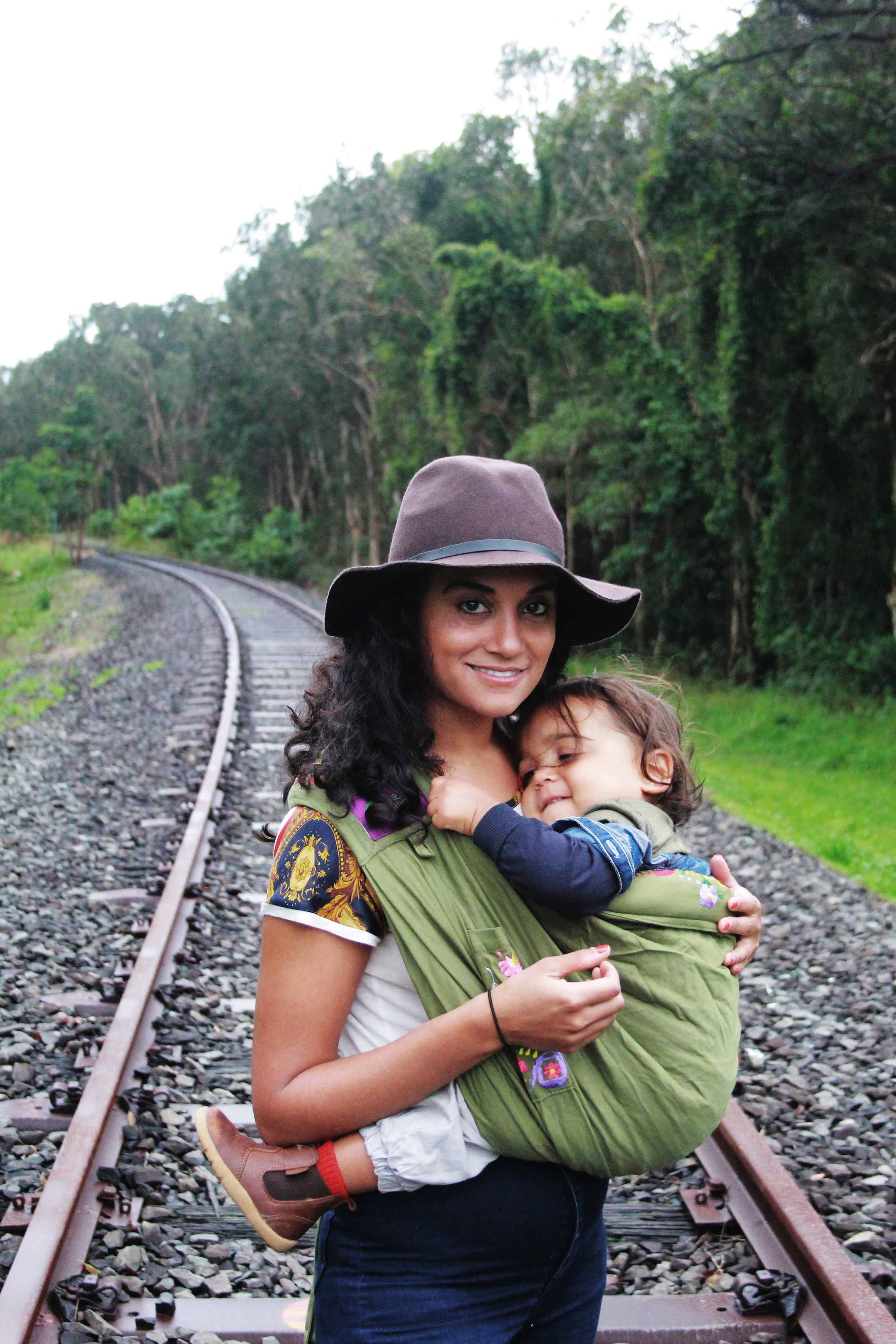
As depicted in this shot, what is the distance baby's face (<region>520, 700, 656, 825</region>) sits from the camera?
71.9 inches

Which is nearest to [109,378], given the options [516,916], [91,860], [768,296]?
[768,296]

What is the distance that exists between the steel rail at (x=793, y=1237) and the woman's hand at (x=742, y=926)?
1.09 m

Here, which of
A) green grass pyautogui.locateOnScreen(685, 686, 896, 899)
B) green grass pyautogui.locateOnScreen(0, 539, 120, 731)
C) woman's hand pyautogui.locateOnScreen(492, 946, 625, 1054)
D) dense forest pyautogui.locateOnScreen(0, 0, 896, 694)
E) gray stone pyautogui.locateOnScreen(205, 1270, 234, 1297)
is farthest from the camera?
green grass pyautogui.locateOnScreen(0, 539, 120, 731)

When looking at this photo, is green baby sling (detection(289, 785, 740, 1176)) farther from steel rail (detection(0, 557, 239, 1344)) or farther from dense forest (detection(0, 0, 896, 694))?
dense forest (detection(0, 0, 896, 694))

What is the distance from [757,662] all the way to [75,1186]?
17.9m

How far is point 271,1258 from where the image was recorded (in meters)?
2.70

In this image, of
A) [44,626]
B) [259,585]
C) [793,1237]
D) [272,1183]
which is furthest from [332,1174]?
[259,585]

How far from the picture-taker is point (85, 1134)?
2.94 m

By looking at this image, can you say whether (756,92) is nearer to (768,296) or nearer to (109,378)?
(768,296)

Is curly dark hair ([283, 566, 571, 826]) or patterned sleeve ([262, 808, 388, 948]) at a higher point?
curly dark hair ([283, 566, 571, 826])

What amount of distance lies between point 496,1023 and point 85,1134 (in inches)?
78.7

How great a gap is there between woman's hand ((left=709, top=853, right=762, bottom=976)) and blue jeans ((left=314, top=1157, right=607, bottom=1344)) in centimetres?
38

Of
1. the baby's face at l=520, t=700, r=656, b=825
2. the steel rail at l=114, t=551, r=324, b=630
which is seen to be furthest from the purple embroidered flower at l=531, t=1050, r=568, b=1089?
the steel rail at l=114, t=551, r=324, b=630

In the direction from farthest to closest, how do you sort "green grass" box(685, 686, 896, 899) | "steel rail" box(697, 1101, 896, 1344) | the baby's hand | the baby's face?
"green grass" box(685, 686, 896, 899)
"steel rail" box(697, 1101, 896, 1344)
the baby's face
the baby's hand
